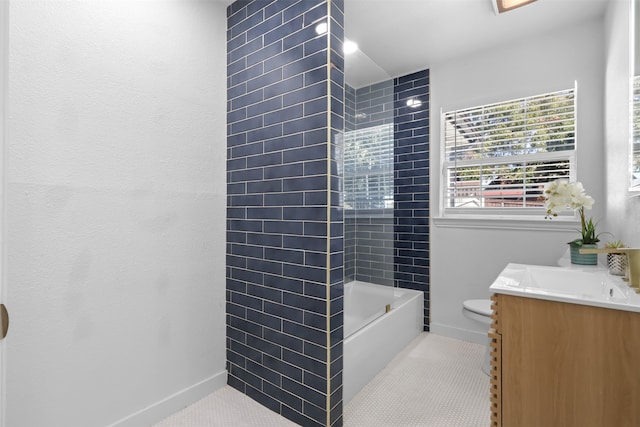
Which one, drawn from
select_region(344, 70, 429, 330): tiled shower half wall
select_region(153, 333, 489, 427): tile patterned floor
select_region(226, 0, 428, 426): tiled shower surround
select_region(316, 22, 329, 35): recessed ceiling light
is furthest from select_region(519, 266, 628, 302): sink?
select_region(316, 22, 329, 35): recessed ceiling light

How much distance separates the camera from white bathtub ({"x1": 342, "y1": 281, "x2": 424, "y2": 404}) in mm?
2053

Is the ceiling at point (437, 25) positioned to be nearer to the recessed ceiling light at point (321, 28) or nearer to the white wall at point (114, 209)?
→ the recessed ceiling light at point (321, 28)

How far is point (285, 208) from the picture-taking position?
1901 mm

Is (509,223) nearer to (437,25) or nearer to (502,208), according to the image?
(502,208)

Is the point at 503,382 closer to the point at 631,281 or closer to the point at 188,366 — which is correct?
the point at 631,281

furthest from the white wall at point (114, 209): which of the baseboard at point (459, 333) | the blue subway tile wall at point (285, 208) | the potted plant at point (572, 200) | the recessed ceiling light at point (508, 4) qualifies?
the potted plant at point (572, 200)

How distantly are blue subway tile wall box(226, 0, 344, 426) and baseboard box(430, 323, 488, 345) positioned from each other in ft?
5.21

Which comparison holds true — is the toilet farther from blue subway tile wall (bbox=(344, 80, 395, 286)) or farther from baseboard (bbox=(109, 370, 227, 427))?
baseboard (bbox=(109, 370, 227, 427))

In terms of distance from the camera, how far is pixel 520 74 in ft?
8.61

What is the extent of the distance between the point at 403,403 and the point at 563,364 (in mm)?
1110

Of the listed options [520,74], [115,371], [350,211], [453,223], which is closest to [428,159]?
[453,223]

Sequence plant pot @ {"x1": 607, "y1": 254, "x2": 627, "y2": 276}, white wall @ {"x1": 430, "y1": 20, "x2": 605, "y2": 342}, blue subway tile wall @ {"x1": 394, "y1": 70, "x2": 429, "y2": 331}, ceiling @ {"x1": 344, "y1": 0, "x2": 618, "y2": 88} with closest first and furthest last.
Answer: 1. plant pot @ {"x1": 607, "y1": 254, "x2": 627, "y2": 276}
2. ceiling @ {"x1": 344, "y1": 0, "x2": 618, "y2": 88}
3. white wall @ {"x1": 430, "y1": 20, "x2": 605, "y2": 342}
4. blue subway tile wall @ {"x1": 394, "y1": 70, "x2": 429, "y2": 331}

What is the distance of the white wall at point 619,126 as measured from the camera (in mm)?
1595

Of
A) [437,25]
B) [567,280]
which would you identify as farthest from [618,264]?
[437,25]
